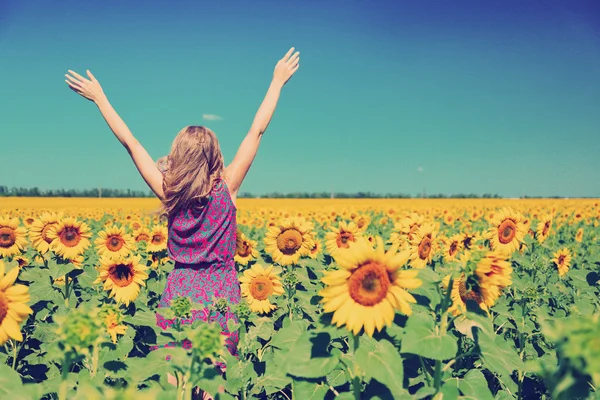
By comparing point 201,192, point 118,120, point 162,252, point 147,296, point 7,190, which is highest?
point 118,120

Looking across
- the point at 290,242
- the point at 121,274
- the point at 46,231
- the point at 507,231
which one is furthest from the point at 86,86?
the point at 507,231

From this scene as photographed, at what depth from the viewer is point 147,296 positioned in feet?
18.5

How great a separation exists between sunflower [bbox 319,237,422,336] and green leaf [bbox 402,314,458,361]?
0.11 meters

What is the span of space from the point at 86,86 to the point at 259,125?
4.64ft

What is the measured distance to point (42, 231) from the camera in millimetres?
5340

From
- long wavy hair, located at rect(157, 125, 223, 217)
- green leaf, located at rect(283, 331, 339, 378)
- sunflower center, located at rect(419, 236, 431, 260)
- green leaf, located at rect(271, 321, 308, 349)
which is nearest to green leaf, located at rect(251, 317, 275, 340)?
long wavy hair, located at rect(157, 125, 223, 217)

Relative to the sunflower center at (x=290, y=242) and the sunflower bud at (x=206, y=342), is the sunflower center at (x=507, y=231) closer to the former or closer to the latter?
the sunflower center at (x=290, y=242)

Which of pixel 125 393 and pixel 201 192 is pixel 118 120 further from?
pixel 125 393

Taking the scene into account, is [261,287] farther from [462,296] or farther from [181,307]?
[462,296]

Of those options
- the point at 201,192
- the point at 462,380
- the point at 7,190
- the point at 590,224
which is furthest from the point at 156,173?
the point at 7,190

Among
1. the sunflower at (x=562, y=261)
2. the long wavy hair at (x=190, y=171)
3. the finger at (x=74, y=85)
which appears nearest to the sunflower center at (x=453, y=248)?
the sunflower at (x=562, y=261)

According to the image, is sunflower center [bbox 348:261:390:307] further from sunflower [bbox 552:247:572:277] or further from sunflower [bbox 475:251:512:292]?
sunflower [bbox 552:247:572:277]

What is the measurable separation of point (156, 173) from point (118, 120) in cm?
54

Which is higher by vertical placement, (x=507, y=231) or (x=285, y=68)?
(x=285, y=68)
